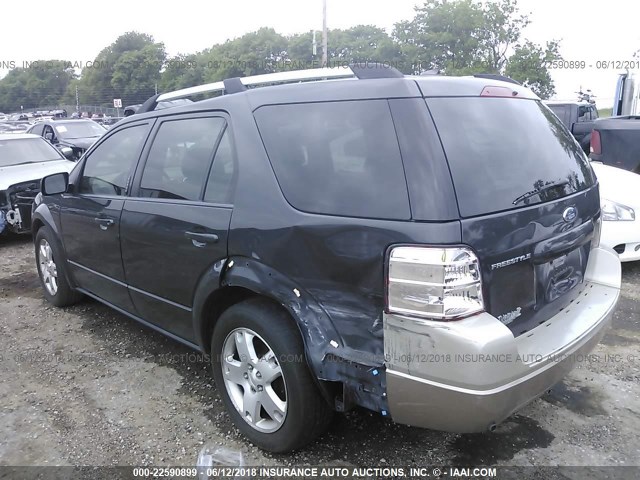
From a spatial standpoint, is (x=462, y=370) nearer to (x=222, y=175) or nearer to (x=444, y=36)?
(x=222, y=175)

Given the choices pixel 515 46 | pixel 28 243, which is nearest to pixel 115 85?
pixel 515 46

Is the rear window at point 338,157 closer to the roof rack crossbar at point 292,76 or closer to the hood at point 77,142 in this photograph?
the roof rack crossbar at point 292,76

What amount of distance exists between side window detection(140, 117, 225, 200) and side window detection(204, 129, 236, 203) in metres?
0.07

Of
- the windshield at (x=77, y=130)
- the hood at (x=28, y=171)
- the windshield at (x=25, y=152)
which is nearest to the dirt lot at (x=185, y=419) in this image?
the hood at (x=28, y=171)

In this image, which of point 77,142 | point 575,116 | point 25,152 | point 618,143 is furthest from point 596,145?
point 77,142

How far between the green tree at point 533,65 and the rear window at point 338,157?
118 ft

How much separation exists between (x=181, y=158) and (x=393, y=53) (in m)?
44.1

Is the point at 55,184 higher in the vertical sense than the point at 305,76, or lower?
lower

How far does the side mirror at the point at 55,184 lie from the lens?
4.06m

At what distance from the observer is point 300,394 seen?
2324mm

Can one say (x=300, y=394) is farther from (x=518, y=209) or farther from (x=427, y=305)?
(x=518, y=209)

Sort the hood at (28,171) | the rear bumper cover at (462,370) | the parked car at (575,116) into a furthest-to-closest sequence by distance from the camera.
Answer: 1. the parked car at (575,116)
2. the hood at (28,171)
3. the rear bumper cover at (462,370)

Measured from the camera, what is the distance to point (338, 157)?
2.23m

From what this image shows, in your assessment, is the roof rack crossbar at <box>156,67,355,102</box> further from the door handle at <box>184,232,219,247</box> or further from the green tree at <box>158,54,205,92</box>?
the green tree at <box>158,54,205,92</box>
